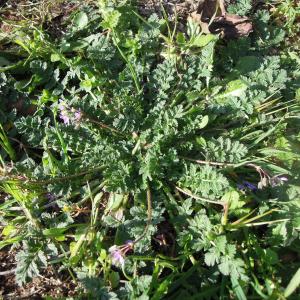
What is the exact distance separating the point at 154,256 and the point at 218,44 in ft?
4.93

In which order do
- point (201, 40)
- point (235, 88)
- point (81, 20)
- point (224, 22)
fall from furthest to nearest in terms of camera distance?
1. point (224, 22)
2. point (81, 20)
3. point (201, 40)
4. point (235, 88)

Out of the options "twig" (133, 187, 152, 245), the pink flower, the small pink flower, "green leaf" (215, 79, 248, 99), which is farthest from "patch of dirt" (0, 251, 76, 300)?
"green leaf" (215, 79, 248, 99)

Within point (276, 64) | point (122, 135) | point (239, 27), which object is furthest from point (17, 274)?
point (239, 27)

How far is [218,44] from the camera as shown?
9.86 ft

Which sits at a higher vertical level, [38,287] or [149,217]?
[149,217]

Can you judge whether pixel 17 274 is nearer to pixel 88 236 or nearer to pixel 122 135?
pixel 88 236

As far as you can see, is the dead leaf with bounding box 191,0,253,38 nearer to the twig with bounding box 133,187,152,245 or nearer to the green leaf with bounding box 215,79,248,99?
the green leaf with bounding box 215,79,248,99

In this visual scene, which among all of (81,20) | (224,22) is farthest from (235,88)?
(81,20)

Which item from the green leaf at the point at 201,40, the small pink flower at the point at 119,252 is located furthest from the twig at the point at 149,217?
the green leaf at the point at 201,40

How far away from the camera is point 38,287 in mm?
2318

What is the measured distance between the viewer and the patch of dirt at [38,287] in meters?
2.30

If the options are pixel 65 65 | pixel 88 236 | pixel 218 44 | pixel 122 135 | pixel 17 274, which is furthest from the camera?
pixel 218 44

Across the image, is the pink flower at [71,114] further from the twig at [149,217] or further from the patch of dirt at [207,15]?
the patch of dirt at [207,15]

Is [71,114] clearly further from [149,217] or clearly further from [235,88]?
[235,88]
